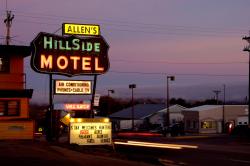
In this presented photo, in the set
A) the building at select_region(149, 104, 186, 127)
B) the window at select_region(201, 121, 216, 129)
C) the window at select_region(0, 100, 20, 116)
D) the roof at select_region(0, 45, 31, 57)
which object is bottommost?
the window at select_region(201, 121, 216, 129)

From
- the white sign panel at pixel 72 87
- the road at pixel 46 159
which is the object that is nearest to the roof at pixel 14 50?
the white sign panel at pixel 72 87

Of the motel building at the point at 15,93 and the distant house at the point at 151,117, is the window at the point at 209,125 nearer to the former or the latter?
the distant house at the point at 151,117

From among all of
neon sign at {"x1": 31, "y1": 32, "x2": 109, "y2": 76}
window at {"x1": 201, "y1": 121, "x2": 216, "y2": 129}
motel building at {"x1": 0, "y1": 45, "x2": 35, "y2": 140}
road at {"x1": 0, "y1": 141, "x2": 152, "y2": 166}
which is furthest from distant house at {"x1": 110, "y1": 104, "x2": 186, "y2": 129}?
road at {"x1": 0, "y1": 141, "x2": 152, "y2": 166}

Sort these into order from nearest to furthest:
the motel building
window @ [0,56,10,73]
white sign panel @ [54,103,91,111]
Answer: white sign panel @ [54,103,91,111]
the motel building
window @ [0,56,10,73]

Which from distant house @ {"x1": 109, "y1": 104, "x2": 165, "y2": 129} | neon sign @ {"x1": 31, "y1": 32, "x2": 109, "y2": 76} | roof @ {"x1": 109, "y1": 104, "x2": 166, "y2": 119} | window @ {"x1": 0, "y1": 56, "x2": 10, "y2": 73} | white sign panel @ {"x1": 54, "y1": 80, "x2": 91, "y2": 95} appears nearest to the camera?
neon sign @ {"x1": 31, "y1": 32, "x2": 109, "y2": 76}

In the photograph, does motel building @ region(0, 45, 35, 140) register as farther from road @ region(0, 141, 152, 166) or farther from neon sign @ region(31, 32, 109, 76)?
road @ region(0, 141, 152, 166)

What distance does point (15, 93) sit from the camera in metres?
35.0

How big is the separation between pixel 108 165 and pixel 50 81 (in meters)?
10.7

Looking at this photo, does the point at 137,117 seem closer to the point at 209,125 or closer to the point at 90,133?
the point at 209,125

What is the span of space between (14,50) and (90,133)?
479 inches

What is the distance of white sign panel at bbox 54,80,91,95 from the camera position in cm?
2736

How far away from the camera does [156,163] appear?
1984cm

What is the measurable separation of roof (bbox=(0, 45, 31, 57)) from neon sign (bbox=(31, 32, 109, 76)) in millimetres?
8778

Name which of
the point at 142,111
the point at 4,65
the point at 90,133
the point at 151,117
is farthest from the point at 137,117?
the point at 90,133
